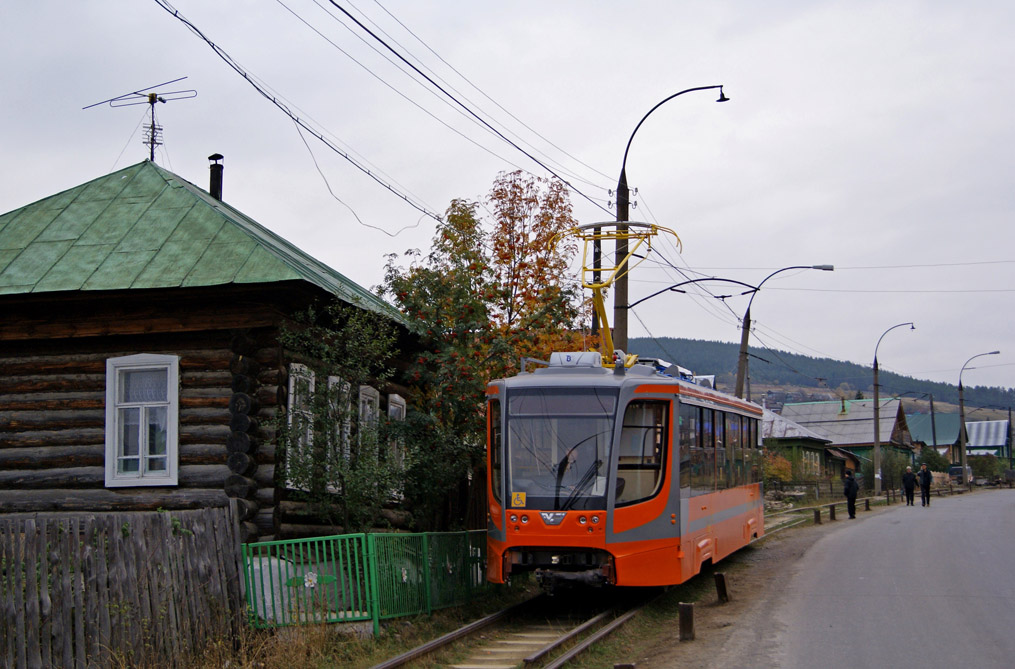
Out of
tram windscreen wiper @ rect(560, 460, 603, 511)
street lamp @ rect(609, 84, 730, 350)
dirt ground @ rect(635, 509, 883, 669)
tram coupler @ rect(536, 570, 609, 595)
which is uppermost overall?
street lamp @ rect(609, 84, 730, 350)

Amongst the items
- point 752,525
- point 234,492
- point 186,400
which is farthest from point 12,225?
point 752,525

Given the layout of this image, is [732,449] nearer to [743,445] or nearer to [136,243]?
[743,445]

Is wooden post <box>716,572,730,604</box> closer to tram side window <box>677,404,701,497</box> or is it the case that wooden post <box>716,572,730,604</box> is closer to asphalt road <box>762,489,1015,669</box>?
asphalt road <box>762,489,1015,669</box>

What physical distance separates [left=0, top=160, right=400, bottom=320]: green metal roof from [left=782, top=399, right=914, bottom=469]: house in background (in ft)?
238

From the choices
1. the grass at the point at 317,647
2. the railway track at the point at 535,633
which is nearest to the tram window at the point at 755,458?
the railway track at the point at 535,633

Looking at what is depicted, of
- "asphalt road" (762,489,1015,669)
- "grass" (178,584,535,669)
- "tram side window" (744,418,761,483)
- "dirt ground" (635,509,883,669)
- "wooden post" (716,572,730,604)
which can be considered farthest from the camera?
"tram side window" (744,418,761,483)

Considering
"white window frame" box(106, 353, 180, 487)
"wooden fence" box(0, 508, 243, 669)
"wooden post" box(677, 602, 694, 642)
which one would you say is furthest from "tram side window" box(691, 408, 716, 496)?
"white window frame" box(106, 353, 180, 487)

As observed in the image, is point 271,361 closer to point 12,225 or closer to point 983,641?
point 12,225

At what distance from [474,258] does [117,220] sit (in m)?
5.85

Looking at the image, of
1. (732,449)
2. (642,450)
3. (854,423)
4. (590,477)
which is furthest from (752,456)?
(854,423)

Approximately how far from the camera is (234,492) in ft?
47.1

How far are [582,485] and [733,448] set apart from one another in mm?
5914

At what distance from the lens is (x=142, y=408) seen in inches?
607

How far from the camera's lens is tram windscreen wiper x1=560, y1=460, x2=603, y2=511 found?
13.5m
